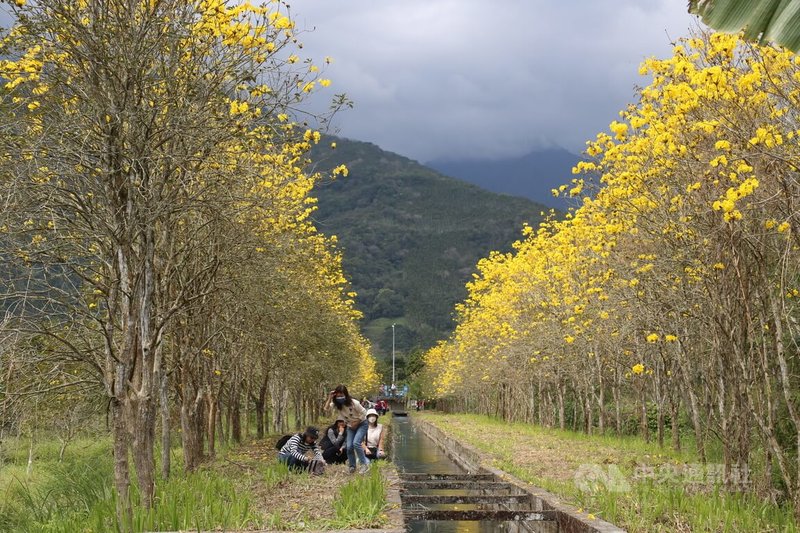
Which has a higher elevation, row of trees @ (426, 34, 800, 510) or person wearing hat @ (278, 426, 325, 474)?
row of trees @ (426, 34, 800, 510)

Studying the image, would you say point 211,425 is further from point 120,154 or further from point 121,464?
point 120,154

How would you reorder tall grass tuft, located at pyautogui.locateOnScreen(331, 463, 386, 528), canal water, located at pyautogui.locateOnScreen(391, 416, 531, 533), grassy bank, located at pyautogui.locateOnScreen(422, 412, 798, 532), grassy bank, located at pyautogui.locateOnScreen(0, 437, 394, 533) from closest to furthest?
grassy bank, located at pyautogui.locateOnScreen(0, 437, 394, 533)
grassy bank, located at pyautogui.locateOnScreen(422, 412, 798, 532)
tall grass tuft, located at pyautogui.locateOnScreen(331, 463, 386, 528)
canal water, located at pyautogui.locateOnScreen(391, 416, 531, 533)

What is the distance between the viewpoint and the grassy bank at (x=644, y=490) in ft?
28.8

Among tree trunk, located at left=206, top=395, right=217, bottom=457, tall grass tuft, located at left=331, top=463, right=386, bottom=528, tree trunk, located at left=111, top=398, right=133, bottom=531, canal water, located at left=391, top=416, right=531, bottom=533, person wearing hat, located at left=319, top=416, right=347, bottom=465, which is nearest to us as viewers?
tree trunk, located at left=111, top=398, right=133, bottom=531

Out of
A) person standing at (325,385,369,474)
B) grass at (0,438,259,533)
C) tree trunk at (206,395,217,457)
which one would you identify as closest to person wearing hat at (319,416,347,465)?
person standing at (325,385,369,474)

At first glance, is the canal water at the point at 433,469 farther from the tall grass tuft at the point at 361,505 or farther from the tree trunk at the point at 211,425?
→ the tree trunk at the point at 211,425

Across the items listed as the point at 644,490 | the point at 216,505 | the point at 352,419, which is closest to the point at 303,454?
the point at 352,419

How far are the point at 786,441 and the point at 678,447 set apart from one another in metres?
9.66

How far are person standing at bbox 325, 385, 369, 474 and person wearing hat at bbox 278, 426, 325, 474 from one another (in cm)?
67

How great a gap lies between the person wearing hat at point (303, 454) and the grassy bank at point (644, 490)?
4078mm

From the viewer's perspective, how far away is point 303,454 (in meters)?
15.4

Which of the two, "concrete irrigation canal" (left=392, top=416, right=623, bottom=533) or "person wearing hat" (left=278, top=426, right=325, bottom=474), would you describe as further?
"person wearing hat" (left=278, top=426, right=325, bottom=474)

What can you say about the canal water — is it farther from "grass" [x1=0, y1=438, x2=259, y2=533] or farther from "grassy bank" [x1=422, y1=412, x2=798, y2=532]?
"grass" [x1=0, y1=438, x2=259, y2=533]

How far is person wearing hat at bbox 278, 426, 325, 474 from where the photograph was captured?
1508cm
